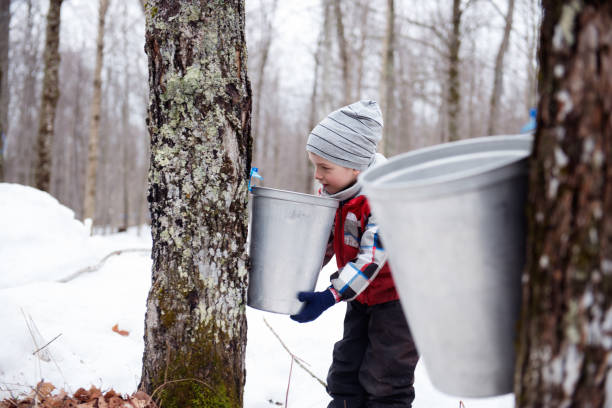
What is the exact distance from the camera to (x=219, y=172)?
66.6 inches

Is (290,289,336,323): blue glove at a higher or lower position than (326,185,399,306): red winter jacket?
lower

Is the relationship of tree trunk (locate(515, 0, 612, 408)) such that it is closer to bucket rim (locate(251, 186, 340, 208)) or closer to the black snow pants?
bucket rim (locate(251, 186, 340, 208))

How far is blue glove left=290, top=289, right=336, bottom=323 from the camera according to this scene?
5.96 feet

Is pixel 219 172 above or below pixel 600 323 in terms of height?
above

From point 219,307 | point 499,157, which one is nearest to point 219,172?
point 219,307

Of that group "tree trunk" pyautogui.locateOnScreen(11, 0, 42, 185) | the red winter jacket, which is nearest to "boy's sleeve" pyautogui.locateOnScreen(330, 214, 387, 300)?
the red winter jacket

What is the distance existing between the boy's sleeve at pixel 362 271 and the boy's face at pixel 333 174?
338 millimetres

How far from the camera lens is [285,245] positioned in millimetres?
1764

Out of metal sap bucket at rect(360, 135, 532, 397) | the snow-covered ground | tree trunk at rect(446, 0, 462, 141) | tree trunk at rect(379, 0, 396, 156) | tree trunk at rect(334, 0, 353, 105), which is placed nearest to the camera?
metal sap bucket at rect(360, 135, 532, 397)

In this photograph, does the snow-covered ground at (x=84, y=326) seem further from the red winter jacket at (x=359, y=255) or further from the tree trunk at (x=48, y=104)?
the tree trunk at (x=48, y=104)

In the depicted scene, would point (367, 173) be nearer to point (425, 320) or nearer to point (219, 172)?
point (425, 320)

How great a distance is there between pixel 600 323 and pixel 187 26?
1.56 metres

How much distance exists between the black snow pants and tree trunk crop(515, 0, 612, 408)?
124cm

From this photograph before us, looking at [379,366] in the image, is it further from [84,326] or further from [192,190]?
[84,326]
